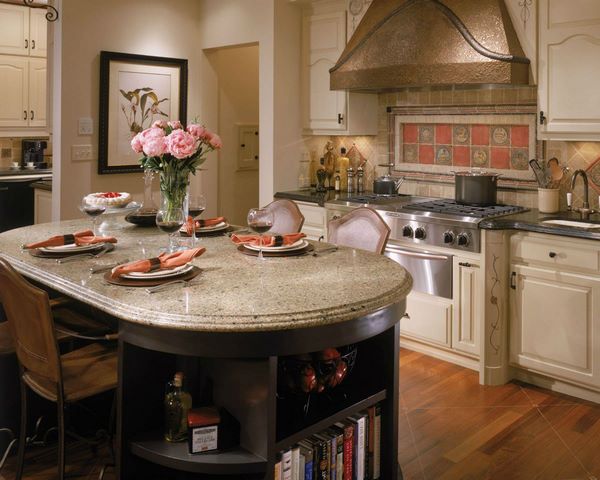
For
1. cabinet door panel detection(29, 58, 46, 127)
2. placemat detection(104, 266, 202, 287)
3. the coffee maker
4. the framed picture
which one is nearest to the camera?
placemat detection(104, 266, 202, 287)

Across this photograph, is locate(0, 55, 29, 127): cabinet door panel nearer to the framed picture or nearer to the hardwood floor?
the framed picture

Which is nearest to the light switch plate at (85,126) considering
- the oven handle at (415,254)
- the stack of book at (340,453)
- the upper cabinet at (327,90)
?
the upper cabinet at (327,90)

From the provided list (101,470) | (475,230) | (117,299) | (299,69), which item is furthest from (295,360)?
(299,69)

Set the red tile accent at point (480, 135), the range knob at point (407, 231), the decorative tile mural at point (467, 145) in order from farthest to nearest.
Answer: the red tile accent at point (480, 135) < the decorative tile mural at point (467, 145) < the range knob at point (407, 231)

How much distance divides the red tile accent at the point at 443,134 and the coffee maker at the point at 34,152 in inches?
177

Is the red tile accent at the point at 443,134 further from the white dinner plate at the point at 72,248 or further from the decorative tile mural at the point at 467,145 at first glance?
the white dinner plate at the point at 72,248

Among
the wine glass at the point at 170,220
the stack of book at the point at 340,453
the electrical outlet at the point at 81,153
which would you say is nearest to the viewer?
the stack of book at the point at 340,453

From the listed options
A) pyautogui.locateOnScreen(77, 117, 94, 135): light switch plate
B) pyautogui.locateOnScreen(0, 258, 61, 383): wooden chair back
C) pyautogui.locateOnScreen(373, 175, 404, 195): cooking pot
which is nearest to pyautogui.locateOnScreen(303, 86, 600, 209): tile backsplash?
pyautogui.locateOnScreen(373, 175, 404, 195): cooking pot

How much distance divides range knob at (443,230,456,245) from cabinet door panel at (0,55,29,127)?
5100 mm

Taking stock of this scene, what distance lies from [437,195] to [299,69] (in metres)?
1.51

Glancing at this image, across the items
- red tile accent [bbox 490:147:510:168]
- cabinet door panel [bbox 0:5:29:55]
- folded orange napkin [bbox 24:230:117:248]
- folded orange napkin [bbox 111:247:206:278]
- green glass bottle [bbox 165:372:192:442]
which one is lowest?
green glass bottle [bbox 165:372:192:442]

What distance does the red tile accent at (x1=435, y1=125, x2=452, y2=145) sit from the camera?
4.55m

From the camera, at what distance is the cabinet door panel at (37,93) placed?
7.01 m

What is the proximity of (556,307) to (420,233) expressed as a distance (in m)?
0.90
